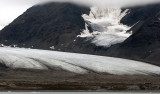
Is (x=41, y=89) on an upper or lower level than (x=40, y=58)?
lower

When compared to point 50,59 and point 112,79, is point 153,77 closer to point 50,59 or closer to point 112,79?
point 112,79

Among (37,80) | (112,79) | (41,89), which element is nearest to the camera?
(41,89)

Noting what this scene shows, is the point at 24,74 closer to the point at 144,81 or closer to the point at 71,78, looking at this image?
the point at 71,78

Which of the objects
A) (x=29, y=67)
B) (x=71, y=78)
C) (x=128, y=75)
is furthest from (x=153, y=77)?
(x=29, y=67)

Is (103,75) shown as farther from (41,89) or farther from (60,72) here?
(41,89)

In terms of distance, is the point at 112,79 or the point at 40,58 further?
the point at 40,58

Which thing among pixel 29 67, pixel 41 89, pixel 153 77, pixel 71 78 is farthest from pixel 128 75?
pixel 41 89

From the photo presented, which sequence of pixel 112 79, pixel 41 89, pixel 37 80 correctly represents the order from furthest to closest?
pixel 112 79 < pixel 37 80 < pixel 41 89

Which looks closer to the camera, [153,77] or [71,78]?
[71,78]

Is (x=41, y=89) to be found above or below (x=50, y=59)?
below
